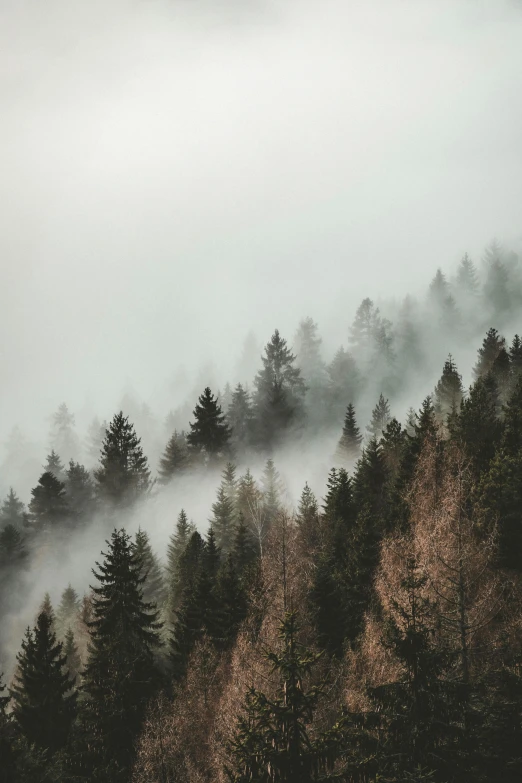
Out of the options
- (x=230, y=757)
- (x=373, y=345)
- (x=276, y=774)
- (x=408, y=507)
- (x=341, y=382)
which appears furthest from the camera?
(x=373, y=345)

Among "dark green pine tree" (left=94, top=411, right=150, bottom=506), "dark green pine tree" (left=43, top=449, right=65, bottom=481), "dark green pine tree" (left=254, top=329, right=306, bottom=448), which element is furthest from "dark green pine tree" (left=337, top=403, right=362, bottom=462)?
"dark green pine tree" (left=43, top=449, right=65, bottom=481)

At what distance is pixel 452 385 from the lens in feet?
249

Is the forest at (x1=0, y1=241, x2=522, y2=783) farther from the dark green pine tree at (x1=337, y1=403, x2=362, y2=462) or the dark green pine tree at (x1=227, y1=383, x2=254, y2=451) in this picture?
the dark green pine tree at (x1=227, y1=383, x2=254, y2=451)

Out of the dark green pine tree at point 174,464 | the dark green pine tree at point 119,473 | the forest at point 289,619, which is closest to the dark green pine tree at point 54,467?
the forest at point 289,619

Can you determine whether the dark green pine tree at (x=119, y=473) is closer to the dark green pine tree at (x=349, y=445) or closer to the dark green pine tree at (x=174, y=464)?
the dark green pine tree at (x=174, y=464)

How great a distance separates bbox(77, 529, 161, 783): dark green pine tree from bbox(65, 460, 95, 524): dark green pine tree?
5116cm

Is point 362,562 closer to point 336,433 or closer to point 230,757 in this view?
point 230,757

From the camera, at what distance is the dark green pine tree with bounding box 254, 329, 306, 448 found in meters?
101

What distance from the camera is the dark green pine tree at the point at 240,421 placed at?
100625 millimetres

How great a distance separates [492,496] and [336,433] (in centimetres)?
7396

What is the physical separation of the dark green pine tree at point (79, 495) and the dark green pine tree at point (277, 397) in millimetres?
28725

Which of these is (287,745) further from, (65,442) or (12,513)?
(65,442)

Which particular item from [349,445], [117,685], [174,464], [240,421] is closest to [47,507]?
[174,464]

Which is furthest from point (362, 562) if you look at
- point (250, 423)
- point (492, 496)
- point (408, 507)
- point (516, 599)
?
point (250, 423)
